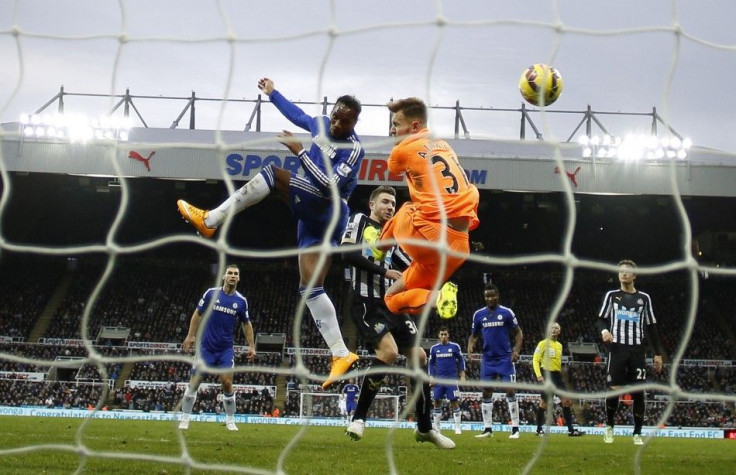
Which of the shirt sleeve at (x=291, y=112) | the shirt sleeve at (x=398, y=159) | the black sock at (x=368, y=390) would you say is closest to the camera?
the shirt sleeve at (x=398, y=159)

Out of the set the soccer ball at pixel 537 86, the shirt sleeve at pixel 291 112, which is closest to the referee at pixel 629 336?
the soccer ball at pixel 537 86

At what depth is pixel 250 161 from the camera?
78.5 feet

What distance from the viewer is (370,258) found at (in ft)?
22.7

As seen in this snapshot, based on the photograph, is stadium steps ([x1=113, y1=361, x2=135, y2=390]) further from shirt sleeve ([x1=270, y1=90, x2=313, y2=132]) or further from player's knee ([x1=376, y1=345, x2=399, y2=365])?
shirt sleeve ([x1=270, y1=90, x2=313, y2=132])

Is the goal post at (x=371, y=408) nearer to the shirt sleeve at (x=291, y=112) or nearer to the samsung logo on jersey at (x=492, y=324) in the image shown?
the samsung logo on jersey at (x=492, y=324)

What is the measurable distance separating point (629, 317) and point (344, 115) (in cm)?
492

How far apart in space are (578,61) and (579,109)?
2361 cm

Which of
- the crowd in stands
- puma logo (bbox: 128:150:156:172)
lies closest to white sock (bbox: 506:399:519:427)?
the crowd in stands

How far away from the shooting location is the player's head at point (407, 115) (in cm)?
516

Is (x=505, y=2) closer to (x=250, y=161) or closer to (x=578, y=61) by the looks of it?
(x=578, y=61)

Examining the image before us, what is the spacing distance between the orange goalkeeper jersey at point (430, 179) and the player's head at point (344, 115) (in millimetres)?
461

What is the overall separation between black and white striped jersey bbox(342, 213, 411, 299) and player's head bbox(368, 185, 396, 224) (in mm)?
85

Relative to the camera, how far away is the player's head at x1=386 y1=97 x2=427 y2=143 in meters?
5.16

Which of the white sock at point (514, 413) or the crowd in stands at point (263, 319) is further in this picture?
the crowd in stands at point (263, 319)
